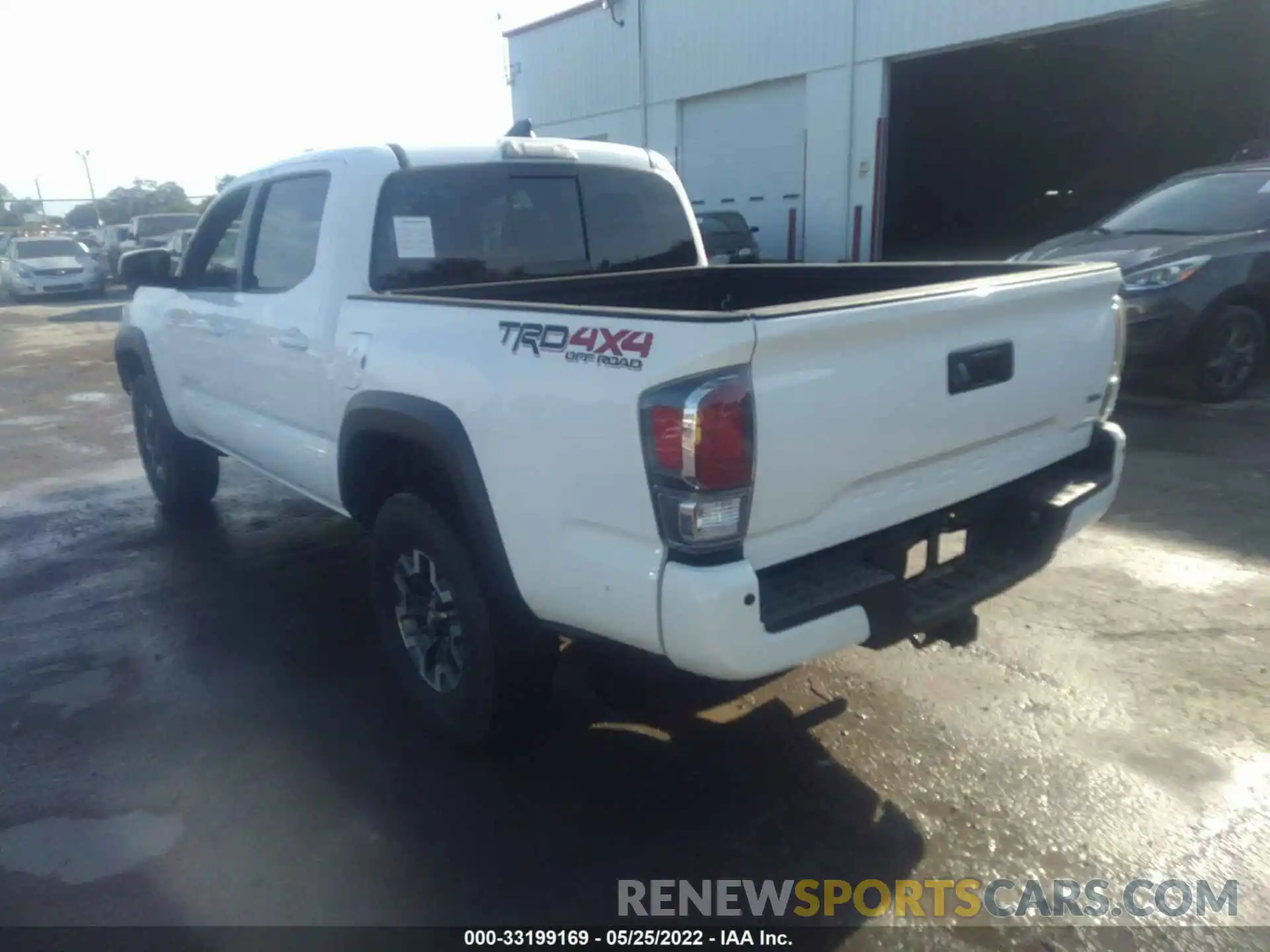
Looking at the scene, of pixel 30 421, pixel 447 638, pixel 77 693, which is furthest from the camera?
pixel 30 421

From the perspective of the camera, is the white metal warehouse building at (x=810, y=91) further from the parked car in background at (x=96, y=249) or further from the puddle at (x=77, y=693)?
the parked car in background at (x=96, y=249)


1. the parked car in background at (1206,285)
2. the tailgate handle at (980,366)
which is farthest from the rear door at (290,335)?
the parked car in background at (1206,285)

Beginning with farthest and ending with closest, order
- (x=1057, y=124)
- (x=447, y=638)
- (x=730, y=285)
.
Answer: (x=1057, y=124) < (x=730, y=285) < (x=447, y=638)

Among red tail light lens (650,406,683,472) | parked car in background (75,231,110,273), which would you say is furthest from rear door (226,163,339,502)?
parked car in background (75,231,110,273)

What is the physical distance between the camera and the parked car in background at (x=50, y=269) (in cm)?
2519

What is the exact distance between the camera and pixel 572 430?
2.66 m

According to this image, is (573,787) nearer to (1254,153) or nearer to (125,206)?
(1254,153)

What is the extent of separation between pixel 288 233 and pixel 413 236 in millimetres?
838

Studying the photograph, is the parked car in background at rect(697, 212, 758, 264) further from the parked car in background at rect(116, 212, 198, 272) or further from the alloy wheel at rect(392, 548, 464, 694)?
the parked car in background at rect(116, 212, 198, 272)

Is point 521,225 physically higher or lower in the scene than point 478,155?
lower

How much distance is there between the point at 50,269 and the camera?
2519cm

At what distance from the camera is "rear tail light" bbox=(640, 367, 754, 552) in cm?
241

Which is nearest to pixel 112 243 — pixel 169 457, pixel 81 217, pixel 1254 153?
pixel 169 457

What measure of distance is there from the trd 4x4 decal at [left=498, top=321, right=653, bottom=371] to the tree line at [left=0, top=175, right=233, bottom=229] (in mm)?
52068
